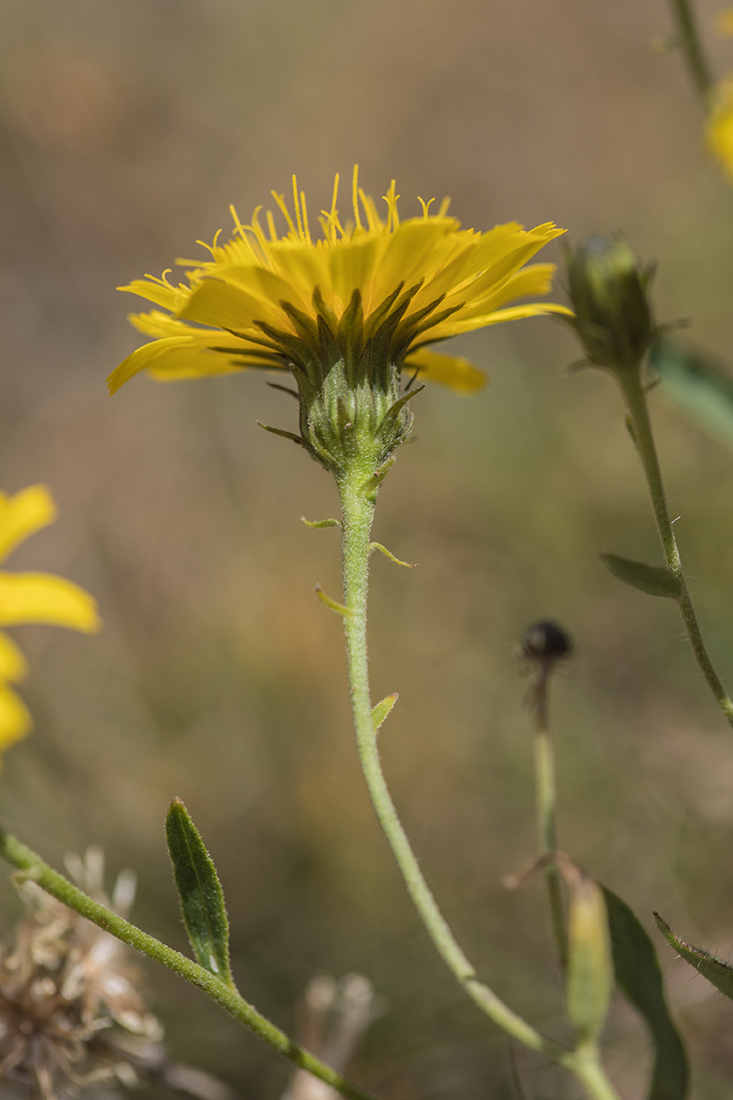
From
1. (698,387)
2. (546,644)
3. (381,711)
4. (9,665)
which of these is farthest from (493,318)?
(698,387)

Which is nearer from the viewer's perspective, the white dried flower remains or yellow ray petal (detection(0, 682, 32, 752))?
yellow ray petal (detection(0, 682, 32, 752))

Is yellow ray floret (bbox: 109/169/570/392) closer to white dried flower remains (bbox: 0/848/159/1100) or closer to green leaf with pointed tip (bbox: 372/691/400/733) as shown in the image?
green leaf with pointed tip (bbox: 372/691/400/733)

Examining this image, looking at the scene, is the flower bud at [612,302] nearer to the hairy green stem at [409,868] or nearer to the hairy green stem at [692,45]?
the hairy green stem at [409,868]

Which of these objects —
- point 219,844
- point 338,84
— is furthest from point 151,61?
point 219,844

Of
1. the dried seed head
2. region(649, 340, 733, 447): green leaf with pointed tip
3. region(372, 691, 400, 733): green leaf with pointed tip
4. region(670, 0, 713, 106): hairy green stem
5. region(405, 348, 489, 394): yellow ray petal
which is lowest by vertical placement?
region(372, 691, 400, 733): green leaf with pointed tip

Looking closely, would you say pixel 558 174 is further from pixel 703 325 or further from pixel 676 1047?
pixel 676 1047

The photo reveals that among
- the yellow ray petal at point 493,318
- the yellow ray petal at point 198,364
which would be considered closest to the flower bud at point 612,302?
the yellow ray petal at point 493,318

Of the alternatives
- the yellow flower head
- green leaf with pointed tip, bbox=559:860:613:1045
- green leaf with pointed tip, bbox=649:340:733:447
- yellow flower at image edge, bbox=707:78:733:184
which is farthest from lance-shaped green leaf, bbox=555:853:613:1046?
yellow flower at image edge, bbox=707:78:733:184
